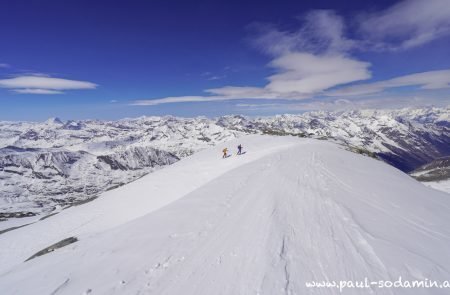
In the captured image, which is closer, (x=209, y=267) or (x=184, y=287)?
(x=184, y=287)

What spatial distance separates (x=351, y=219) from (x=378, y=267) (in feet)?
14.7

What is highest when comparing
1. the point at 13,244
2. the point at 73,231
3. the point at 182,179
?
the point at 182,179

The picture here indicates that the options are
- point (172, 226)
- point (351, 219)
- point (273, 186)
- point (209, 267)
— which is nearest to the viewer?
point (209, 267)

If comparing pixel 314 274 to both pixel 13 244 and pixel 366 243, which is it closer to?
pixel 366 243

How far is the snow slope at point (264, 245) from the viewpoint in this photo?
10344 mm

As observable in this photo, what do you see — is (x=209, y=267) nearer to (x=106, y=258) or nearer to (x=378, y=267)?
(x=106, y=258)

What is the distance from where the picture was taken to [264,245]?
12289 millimetres

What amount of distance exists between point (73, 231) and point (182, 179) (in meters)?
12.8

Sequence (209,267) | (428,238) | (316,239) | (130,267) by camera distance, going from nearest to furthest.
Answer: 1. (209,267)
2. (130,267)
3. (316,239)
4. (428,238)

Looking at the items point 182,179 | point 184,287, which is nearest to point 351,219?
point 184,287

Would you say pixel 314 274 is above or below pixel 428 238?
above

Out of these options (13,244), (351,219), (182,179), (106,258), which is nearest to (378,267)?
(351,219)

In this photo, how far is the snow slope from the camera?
1034 cm

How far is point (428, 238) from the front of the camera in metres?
13.9
